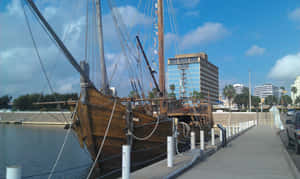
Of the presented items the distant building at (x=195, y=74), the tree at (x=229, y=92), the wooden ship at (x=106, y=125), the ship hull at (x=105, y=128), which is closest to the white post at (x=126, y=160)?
the wooden ship at (x=106, y=125)

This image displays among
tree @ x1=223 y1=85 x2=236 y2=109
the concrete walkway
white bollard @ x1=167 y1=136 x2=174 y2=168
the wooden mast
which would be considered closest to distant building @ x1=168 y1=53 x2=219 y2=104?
tree @ x1=223 y1=85 x2=236 y2=109

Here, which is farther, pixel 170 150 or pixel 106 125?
pixel 106 125

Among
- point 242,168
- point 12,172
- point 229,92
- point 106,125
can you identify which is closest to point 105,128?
point 106,125

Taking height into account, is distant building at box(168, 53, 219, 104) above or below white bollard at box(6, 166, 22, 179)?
above

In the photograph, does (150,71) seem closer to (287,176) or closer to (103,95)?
(103,95)

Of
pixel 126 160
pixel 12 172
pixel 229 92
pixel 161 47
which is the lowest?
pixel 126 160

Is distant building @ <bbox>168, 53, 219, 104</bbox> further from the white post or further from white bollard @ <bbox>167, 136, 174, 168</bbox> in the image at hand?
the white post

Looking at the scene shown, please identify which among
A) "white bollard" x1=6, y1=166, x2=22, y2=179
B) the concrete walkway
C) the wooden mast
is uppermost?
the wooden mast

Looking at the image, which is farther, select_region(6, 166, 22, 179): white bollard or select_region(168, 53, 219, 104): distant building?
select_region(168, 53, 219, 104): distant building

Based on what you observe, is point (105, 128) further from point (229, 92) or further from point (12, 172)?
point (229, 92)

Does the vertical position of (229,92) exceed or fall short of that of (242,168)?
it exceeds it

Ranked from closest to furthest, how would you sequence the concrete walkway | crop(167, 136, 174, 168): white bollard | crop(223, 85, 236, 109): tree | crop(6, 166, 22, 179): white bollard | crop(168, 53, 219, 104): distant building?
crop(6, 166, 22, 179): white bollard < the concrete walkway < crop(167, 136, 174, 168): white bollard < crop(223, 85, 236, 109): tree < crop(168, 53, 219, 104): distant building

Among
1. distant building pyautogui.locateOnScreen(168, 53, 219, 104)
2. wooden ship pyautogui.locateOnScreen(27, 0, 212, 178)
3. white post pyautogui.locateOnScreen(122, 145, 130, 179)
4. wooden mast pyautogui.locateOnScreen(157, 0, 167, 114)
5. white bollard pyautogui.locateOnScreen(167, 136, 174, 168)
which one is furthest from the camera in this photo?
distant building pyautogui.locateOnScreen(168, 53, 219, 104)

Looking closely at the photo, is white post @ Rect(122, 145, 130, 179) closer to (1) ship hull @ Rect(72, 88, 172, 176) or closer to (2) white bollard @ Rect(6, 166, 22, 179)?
(2) white bollard @ Rect(6, 166, 22, 179)
